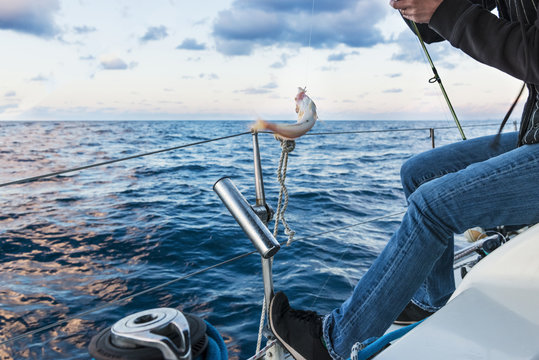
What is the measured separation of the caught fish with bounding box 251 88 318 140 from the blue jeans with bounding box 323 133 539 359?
15.2 inches

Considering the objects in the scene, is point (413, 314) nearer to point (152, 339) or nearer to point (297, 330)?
point (297, 330)

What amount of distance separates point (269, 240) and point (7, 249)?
394cm

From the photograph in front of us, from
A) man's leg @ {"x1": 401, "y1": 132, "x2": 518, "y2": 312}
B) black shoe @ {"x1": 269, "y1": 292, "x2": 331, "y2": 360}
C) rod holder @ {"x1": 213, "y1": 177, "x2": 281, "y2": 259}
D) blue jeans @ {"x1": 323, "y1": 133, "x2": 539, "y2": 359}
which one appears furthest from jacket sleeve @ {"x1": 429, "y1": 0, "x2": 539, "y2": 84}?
black shoe @ {"x1": 269, "y1": 292, "x2": 331, "y2": 360}

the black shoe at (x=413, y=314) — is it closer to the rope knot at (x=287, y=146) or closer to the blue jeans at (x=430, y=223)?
the blue jeans at (x=430, y=223)

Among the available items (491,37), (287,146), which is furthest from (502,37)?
(287,146)

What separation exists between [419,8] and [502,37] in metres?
0.18

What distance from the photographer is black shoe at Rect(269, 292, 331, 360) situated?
942mm

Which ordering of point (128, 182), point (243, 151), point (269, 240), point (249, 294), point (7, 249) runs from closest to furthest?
1. point (269, 240)
2. point (249, 294)
3. point (7, 249)
4. point (128, 182)
5. point (243, 151)

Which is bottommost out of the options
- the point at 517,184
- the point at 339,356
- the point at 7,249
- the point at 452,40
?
the point at 7,249

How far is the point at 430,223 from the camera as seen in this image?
86 centimetres

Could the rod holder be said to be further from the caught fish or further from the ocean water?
the ocean water

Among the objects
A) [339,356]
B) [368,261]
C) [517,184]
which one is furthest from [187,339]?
[368,261]

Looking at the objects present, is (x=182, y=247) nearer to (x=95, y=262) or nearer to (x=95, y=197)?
(x=95, y=262)

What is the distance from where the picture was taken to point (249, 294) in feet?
8.52
